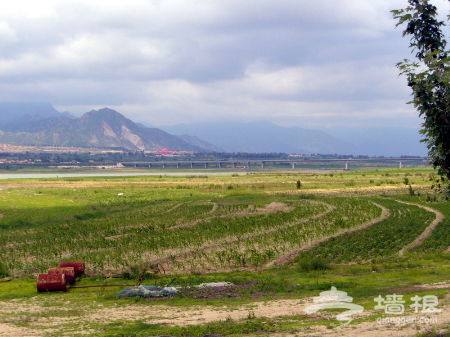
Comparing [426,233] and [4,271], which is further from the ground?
[426,233]

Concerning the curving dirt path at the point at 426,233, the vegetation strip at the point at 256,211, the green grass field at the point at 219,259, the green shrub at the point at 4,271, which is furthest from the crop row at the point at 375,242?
the green shrub at the point at 4,271

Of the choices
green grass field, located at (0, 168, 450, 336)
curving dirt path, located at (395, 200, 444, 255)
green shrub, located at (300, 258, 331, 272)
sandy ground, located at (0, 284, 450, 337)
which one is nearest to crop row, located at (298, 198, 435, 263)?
green grass field, located at (0, 168, 450, 336)

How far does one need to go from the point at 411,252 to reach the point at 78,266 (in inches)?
675

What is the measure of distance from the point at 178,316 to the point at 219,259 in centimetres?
1080

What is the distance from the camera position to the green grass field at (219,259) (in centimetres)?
1452

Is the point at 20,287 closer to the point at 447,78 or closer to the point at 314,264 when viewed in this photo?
the point at 314,264

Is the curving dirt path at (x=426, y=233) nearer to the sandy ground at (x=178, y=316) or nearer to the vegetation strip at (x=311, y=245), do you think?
the vegetation strip at (x=311, y=245)

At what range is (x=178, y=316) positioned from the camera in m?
15.0

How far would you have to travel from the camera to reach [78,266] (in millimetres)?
22484

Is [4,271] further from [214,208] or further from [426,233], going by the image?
[214,208]

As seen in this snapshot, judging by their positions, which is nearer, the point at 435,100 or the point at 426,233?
the point at 435,100

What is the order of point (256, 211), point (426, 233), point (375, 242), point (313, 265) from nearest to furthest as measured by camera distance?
point (313, 265)
point (375, 242)
point (426, 233)
point (256, 211)

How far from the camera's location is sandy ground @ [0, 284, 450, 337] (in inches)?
479

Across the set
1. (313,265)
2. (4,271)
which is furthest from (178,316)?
(4,271)
